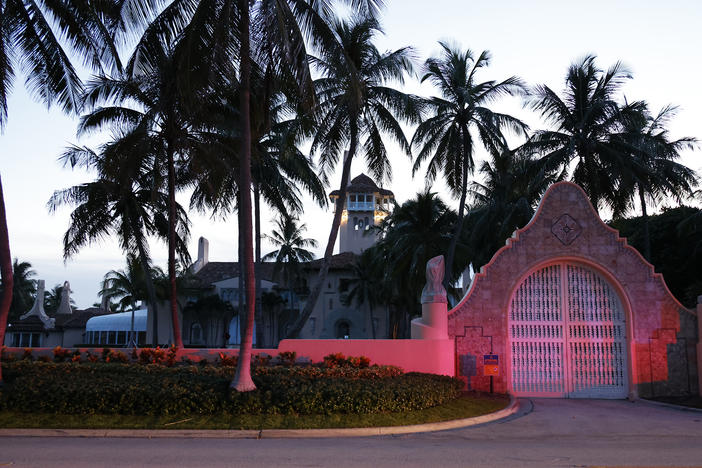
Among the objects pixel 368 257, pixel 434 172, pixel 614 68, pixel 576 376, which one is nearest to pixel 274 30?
pixel 576 376

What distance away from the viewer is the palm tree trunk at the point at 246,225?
Answer: 13.8 m

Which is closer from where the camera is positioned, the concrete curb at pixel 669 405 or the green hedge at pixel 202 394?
the green hedge at pixel 202 394

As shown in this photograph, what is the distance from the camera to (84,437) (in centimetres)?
1183

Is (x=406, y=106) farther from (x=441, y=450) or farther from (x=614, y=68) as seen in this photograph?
(x=441, y=450)

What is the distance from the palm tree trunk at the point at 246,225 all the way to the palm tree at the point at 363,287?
111 feet

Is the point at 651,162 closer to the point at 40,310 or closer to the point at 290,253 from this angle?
the point at 290,253

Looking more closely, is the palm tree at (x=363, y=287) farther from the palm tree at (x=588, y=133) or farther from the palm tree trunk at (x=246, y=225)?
the palm tree trunk at (x=246, y=225)

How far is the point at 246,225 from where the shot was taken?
14.0 meters

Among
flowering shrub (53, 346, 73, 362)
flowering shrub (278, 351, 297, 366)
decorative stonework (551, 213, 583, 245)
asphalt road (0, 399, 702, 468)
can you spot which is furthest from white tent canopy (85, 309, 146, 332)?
asphalt road (0, 399, 702, 468)

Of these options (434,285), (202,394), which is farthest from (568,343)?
(202,394)

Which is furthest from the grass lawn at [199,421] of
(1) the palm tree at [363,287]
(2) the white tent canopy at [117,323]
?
(2) the white tent canopy at [117,323]

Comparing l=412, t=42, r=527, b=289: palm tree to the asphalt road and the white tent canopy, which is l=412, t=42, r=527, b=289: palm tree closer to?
the asphalt road

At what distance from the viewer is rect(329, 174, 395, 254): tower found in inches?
2469

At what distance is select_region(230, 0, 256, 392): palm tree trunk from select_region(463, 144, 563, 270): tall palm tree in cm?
1522
